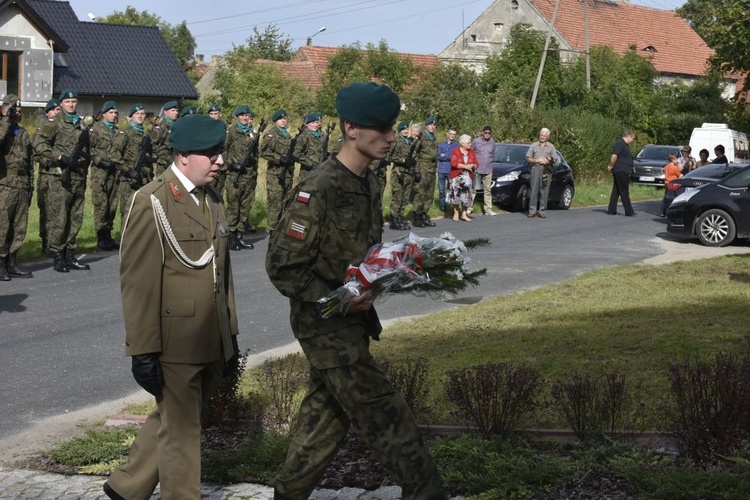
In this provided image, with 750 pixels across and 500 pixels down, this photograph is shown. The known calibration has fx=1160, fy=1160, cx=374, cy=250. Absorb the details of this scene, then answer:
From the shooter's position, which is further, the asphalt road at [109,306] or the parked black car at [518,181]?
the parked black car at [518,181]

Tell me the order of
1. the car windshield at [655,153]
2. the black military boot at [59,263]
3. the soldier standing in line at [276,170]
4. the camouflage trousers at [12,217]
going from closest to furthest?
the camouflage trousers at [12,217] → the black military boot at [59,263] → the soldier standing in line at [276,170] → the car windshield at [655,153]

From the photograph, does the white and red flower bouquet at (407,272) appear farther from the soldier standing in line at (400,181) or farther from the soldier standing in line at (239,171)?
the soldier standing in line at (400,181)

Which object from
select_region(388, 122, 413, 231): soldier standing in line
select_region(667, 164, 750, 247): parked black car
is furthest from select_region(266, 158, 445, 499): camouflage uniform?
select_region(388, 122, 413, 231): soldier standing in line

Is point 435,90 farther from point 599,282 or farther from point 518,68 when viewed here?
point 599,282

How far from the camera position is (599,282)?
14523 mm

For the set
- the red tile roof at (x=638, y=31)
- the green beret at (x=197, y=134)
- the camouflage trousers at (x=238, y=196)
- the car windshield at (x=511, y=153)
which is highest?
the red tile roof at (x=638, y=31)

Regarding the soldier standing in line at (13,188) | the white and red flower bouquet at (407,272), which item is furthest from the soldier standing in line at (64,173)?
the white and red flower bouquet at (407,272)

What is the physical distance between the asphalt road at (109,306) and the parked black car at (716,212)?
69cm

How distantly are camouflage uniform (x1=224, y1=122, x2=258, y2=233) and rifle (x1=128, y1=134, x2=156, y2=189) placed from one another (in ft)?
5.58

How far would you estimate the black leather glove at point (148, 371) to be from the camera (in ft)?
16.4

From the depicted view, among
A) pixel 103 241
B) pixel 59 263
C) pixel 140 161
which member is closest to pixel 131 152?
pixel 140 161

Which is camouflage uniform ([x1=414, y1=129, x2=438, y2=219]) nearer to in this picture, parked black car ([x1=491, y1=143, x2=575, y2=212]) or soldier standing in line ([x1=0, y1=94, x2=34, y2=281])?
parked black car ([x1=491, y1=143, x2=575, y2=212])

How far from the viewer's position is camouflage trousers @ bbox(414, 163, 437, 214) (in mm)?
22719

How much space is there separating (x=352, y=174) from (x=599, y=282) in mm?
10180
